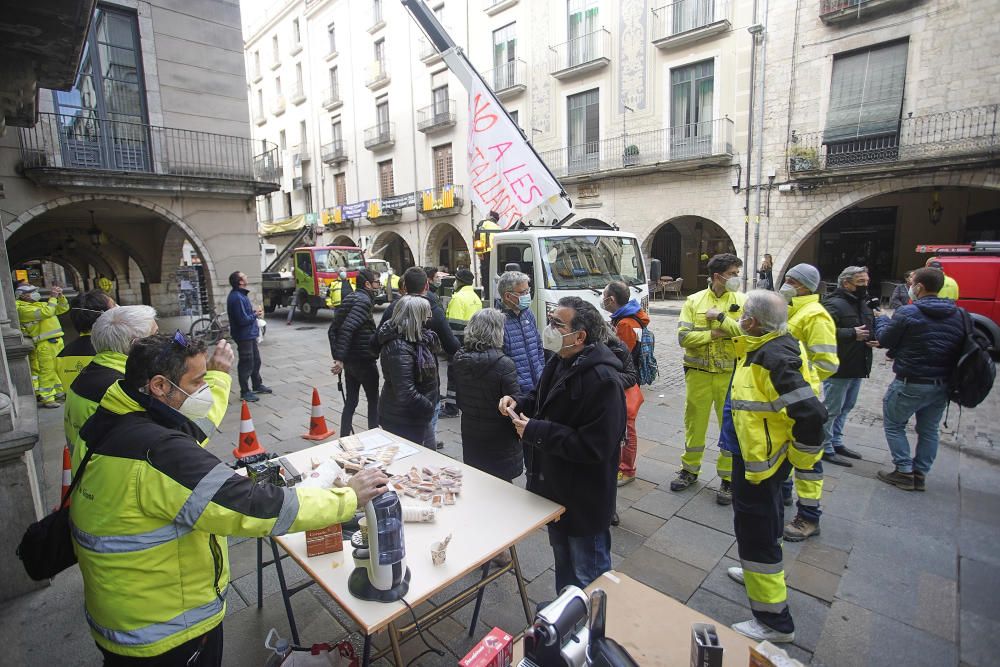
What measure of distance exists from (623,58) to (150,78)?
1344 centimetres

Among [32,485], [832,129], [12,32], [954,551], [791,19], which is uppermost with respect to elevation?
[791,19]

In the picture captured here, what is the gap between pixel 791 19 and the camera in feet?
43.0

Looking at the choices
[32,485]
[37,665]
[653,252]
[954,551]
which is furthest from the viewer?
[653,252]

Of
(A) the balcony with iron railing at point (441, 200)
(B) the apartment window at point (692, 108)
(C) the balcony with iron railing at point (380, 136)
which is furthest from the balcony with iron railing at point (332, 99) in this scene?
(B) the apartment window at point (692, 108)

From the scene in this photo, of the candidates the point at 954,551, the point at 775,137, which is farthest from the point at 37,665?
the point at 775,137

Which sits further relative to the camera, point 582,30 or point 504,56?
point 504,56

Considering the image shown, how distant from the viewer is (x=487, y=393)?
9.95 feet

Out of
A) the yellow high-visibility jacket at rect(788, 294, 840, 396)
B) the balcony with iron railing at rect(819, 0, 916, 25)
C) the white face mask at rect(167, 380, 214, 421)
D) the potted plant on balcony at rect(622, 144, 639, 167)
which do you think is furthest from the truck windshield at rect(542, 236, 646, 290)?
the balcony with iron railing at rect(819, 0, 916, 25)

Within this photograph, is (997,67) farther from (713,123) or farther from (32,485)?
(32,485)

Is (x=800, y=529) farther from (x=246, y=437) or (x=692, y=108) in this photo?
(x=692, y=108)

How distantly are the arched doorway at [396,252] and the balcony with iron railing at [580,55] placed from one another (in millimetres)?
12014

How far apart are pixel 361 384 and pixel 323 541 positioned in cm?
306

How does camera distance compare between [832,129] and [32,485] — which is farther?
[832,129]

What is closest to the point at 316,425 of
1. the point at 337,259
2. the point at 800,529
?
the point at 800,529
